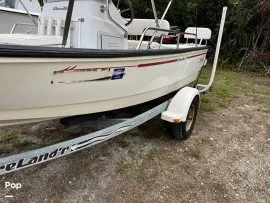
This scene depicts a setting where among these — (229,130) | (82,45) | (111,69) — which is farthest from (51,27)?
(229,130)

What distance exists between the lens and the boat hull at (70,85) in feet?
7.68

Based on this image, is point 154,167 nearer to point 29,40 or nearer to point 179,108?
point 179,108

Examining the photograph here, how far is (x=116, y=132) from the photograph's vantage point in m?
3.16

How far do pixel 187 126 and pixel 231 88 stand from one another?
3.22m

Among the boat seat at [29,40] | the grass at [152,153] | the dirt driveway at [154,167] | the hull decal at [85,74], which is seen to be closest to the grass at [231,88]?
the dirt driveway at [154,167]

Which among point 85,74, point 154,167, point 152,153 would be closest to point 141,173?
point 154,167

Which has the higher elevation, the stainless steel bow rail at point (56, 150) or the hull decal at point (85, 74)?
the hull decal at point (85, 74)

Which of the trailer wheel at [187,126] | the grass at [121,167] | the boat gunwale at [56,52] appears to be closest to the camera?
the boat gunwale at [56,52]

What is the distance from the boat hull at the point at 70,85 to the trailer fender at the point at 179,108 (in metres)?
0.34

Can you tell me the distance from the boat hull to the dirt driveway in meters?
0.68

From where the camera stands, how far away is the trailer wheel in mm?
3932

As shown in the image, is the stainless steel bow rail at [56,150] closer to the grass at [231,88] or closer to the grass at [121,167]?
the grass at [121,167]

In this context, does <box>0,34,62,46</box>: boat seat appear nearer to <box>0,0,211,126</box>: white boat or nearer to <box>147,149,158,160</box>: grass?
<box>0,0,211,126</box>: white boat

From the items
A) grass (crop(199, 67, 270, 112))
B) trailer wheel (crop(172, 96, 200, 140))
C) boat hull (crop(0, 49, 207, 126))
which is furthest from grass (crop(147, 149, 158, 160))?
grass (crop(199, 67, 270, 112))
